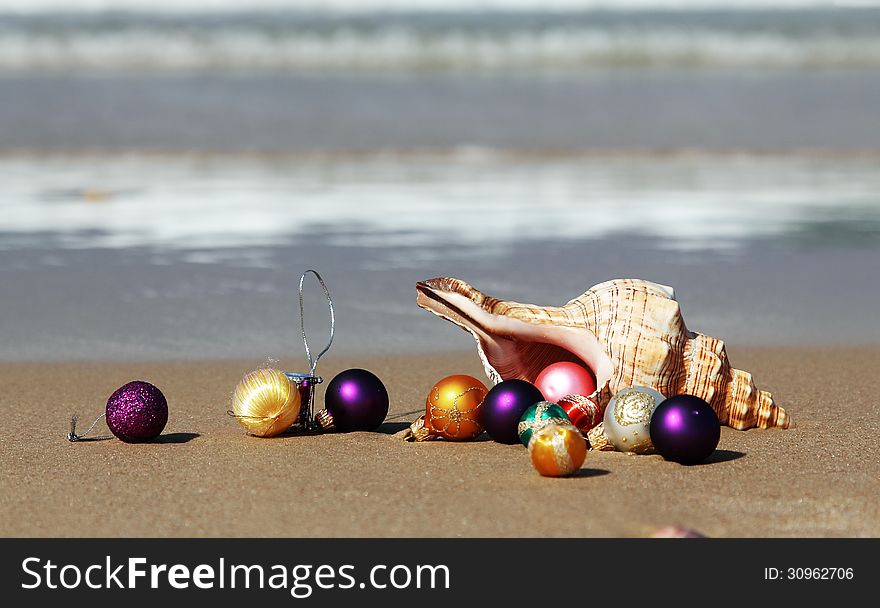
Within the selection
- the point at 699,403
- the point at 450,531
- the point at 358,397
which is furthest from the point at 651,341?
the point at 450,531

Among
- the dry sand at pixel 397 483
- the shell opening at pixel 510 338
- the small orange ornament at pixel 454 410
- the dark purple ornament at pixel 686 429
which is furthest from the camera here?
the shell opening at pixel 510 338

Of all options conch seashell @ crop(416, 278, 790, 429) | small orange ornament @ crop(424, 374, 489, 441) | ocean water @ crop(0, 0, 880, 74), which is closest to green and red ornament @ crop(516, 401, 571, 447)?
small orange ornament @ crop(424, 374, 489, 441)

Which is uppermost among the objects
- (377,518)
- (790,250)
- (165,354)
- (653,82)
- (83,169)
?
(653,82)

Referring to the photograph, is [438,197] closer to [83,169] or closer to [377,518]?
[83,169]

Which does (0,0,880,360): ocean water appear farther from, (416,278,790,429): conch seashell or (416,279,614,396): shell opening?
(416,278,790,429): conch seashell

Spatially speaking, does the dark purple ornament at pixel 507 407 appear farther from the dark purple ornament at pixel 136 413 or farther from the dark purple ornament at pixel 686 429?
the dark purple ornament at pixel 136 413

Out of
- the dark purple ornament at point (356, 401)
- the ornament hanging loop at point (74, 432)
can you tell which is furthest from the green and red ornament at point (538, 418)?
the ornament hanging loop at point (74, 432)
